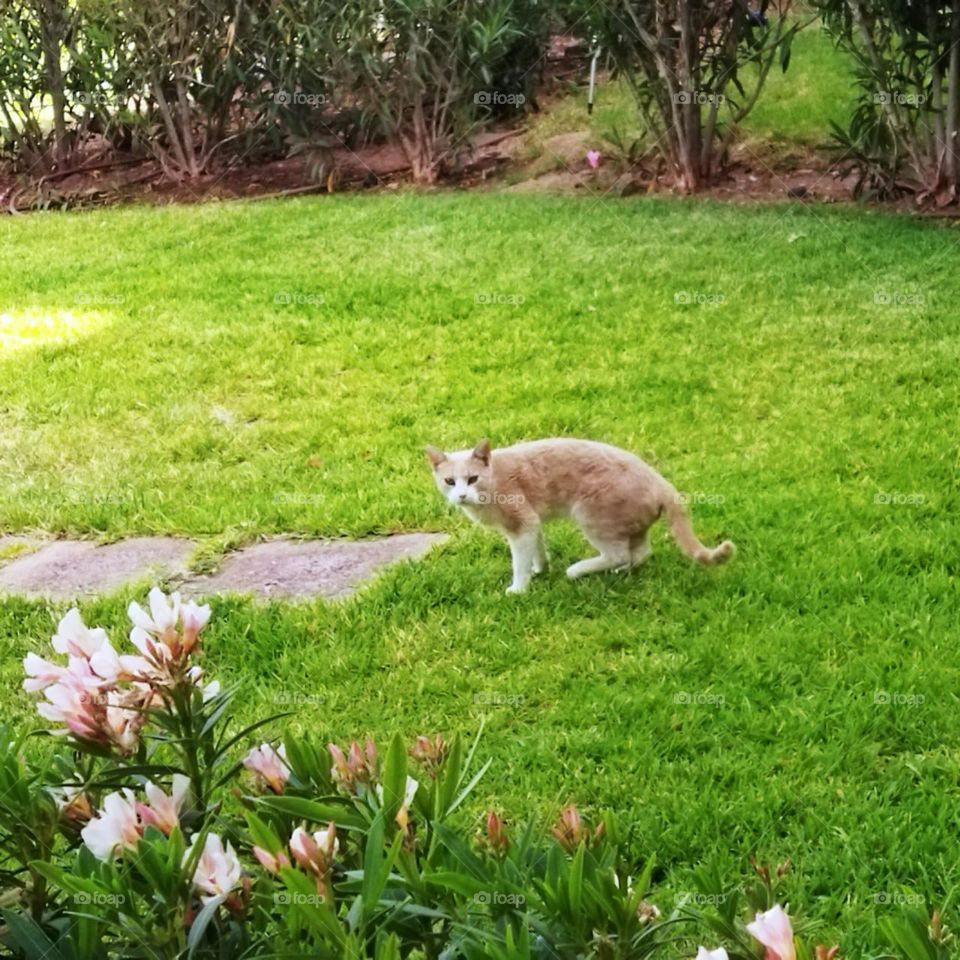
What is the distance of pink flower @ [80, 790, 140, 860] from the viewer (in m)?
1.28

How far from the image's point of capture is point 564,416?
5.52 m

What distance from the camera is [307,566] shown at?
452 cm

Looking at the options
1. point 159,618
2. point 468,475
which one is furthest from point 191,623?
point 468,475

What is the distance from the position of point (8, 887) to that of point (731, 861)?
190cm

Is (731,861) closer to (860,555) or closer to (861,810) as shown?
(861,810)

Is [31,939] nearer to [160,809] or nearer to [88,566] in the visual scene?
[160,809]

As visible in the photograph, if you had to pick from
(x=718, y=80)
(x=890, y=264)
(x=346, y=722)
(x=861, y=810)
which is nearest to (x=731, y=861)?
(x=861, y=810)

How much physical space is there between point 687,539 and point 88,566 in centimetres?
236

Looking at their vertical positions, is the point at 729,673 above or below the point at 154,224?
below

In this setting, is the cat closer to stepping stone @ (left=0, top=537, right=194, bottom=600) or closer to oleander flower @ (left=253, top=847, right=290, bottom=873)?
stepping stone @ (left=0, top=537, right=194, bottom=600)

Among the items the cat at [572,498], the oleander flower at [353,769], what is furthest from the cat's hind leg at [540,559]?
the oleander flower at [353,769]

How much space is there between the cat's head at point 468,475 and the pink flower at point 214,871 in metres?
2.81

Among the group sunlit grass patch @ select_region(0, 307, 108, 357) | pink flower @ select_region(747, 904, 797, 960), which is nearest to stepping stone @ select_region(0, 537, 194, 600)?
sunlit grass patch @ select_region(0, 307, 108, 357)

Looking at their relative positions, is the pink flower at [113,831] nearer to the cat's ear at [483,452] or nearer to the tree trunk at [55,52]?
the cat's ear at [483,452]
